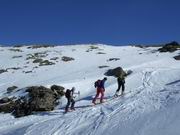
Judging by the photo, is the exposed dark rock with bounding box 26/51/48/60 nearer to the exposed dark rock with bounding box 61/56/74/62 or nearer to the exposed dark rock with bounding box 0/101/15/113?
the exposed dark rock with bounding box 61/56/74/62

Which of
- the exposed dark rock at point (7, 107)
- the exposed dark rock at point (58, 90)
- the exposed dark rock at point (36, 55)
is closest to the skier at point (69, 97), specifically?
the exposed dark rock at point (58, 90)

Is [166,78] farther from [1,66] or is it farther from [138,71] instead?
[1,66]

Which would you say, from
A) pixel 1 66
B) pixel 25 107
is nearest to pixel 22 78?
pixel 1 66

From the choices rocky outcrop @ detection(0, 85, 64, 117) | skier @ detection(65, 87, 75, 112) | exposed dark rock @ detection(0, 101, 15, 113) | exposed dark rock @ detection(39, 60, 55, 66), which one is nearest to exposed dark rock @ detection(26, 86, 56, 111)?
rocky outcrop @ detection(0, 85, 64, 117)

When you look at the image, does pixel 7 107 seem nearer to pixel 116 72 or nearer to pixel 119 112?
pixel 119 112

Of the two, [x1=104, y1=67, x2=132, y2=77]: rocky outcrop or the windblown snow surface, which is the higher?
[x1=104, y1=67, x2=132, y2=77]: rocky outcrop

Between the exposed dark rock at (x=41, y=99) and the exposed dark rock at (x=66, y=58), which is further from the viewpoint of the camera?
the exposed dark rock at (x=66, y=58)

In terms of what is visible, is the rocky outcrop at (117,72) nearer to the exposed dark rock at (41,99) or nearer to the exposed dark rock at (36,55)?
the exposed dark rock at (41,99)

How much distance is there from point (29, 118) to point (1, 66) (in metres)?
29.3

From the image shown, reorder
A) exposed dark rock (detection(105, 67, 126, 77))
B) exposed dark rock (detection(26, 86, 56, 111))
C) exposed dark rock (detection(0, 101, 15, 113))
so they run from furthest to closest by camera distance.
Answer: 1. exposed dark rock (detection(105, 67, 126, 77))
2. exposed dark rock (detection(0, 101, 15, 113))
3. exposed dark rock (detection(26, 86, 56, 111))

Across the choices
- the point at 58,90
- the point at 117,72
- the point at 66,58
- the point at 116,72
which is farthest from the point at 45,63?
the point at 58,90

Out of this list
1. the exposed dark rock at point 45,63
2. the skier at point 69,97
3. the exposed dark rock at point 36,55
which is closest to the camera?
the skier at point 69,97

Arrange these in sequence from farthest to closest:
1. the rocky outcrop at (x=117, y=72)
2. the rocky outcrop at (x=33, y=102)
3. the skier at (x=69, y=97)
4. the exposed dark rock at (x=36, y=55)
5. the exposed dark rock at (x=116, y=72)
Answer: the exposed dark rock at (x=36, y=55)
the exposed dark rock at (x=116, y=72)
the rocky outcrop at (x=117, y=72)
the rocky outcrop at (x=33, y=102)
the skier at (x=69, y=97)

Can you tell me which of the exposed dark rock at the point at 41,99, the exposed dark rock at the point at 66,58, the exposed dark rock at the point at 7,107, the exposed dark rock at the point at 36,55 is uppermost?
the exposed dark rock at the point at 36,55
